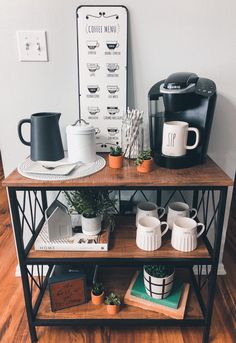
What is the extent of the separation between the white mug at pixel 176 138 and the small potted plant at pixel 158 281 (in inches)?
18.9

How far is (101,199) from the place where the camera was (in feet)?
3.77

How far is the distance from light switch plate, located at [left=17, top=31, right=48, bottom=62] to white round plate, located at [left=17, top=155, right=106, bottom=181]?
42 cm

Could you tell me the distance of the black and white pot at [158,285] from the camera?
1172mm

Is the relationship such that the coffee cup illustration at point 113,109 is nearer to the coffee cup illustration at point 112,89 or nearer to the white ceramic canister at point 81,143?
the coffee cup illustration at point 112,89

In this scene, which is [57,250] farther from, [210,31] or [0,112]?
[210,31]

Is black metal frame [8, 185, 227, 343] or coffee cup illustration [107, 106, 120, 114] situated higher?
coffee cup illustration [107, 106, 120, 114]

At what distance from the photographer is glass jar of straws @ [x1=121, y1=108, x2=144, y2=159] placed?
3.58ft

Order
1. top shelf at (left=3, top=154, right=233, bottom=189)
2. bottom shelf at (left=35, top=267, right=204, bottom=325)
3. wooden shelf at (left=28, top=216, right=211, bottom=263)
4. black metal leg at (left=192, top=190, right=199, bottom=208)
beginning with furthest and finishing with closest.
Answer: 1. black metal leg at (left=192, top=190, right=199, bottom=208)
2. bottom shelf at (left=35, top=267, right=204, bottom=325)
3. wooden shelf at (left=28, top=216, right=211, bottom=263)
4. top shelf at (left=3, top=154, right=233, bottom=189)

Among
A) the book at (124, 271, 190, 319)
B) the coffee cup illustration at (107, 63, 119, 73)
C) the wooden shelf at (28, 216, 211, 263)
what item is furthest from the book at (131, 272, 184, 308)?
the coffee cup illustration at (107, 63, 119, 73)

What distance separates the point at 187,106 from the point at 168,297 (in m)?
0.77

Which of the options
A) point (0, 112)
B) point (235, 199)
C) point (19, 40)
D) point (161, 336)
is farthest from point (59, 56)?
point (235, 199)

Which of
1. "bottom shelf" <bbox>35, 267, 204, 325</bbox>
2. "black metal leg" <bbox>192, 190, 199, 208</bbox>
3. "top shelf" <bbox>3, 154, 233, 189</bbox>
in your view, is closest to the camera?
"top shelf" <bbox>3, 154, 233, 189</bbox>

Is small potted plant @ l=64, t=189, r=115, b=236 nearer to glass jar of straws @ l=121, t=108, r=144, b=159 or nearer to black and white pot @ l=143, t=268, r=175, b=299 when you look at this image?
glass jar of straws @ l=121, t=108, r=144, b=159

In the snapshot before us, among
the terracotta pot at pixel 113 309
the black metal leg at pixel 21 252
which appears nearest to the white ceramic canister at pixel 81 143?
the black metal leg at pixel 21 252
